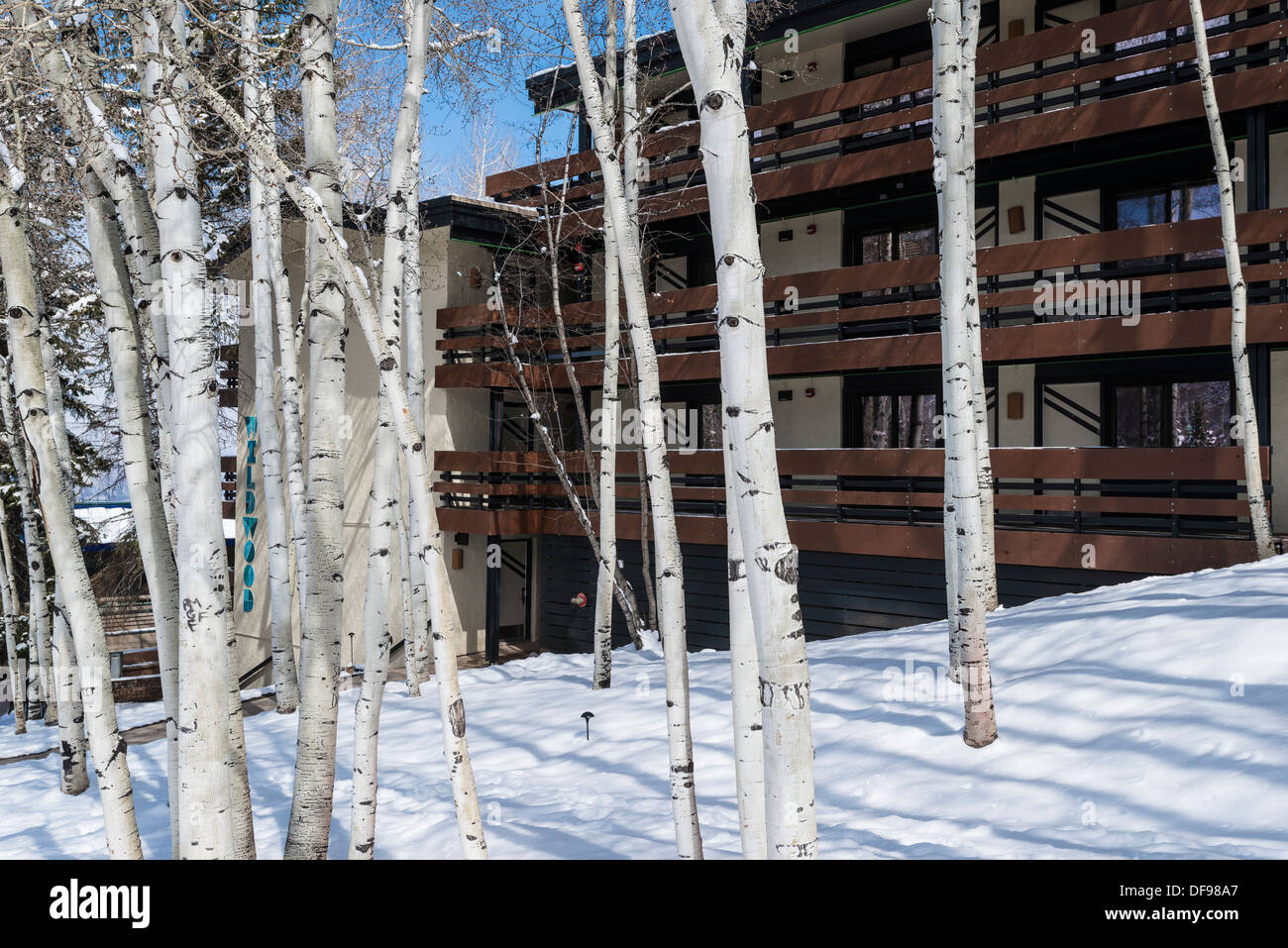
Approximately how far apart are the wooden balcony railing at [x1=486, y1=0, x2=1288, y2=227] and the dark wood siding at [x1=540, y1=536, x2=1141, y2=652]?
20.3ft

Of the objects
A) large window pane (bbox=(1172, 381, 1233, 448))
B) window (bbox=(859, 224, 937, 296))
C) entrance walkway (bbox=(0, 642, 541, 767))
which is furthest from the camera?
window (bbox=(859, 224, 937, 296))

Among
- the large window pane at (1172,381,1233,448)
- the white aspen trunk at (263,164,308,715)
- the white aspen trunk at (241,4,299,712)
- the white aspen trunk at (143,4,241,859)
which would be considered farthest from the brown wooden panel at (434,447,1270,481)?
the white aspen trunk at (143,4,241,859)

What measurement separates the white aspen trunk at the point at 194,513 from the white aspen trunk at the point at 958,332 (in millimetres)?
5064

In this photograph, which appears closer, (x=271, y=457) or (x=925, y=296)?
(x=271, y=457)

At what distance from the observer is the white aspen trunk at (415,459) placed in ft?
16.6

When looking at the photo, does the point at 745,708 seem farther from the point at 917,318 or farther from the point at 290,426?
the point at 917,318

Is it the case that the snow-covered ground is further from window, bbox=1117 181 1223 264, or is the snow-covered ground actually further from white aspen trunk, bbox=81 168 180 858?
window, bbox=1117 181 1223 264

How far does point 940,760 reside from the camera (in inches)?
273

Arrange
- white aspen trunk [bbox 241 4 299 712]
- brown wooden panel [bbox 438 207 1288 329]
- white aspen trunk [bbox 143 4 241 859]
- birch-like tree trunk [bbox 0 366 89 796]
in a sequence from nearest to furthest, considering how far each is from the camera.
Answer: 1. white aspen trunk [bbox 143 4 241 859]
2. birch-like tree trunk [bbox 0 366 89 796]
3. brown wooden panel [bbox 438 207 1288 329]
4. white aspen trunk [bbox 241 4 299 712]

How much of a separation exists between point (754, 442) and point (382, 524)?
3667 mm

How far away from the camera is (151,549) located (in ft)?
19.0

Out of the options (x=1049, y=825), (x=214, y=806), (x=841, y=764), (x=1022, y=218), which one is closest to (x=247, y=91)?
(x=214, y=806)

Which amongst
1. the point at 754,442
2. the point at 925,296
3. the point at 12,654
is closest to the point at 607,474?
the point at 925,296

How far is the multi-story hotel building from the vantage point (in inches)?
494
